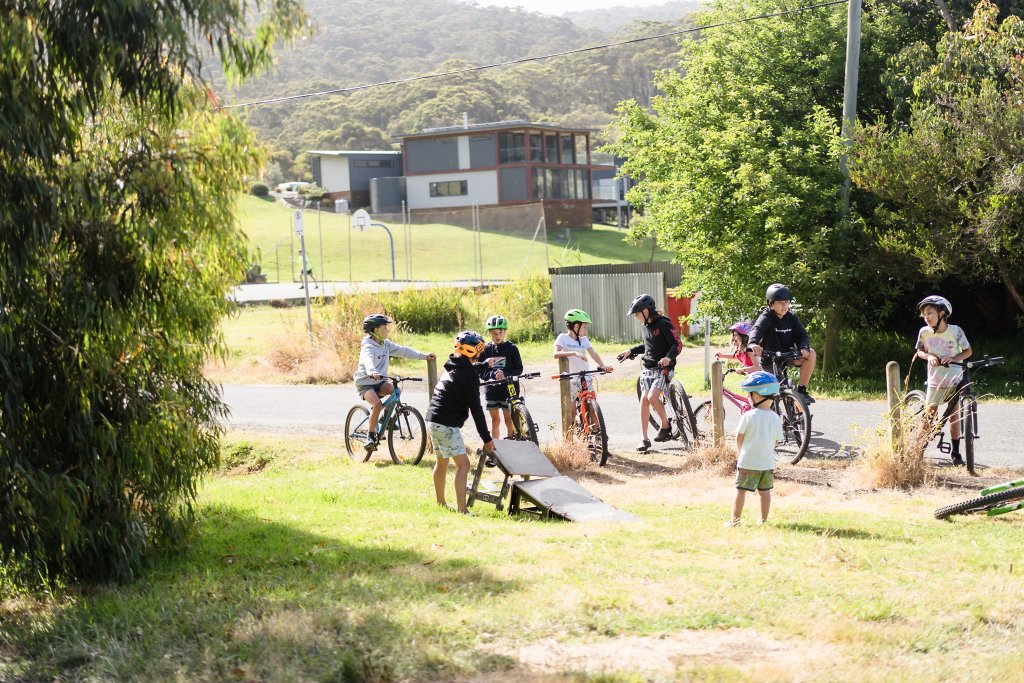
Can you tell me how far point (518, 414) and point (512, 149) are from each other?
61.8m

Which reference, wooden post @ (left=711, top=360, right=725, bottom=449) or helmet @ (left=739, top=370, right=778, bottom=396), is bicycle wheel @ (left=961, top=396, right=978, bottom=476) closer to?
wooden post @ (left=711, top=360, right=725, bottom=449)

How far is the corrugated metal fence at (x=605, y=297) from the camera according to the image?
87.7ft

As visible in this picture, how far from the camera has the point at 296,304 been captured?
40.5 metres

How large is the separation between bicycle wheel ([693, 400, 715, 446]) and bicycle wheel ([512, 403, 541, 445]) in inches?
72.6

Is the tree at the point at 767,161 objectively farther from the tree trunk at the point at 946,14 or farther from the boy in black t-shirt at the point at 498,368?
the boy in black t-shirt at the point at 498,368

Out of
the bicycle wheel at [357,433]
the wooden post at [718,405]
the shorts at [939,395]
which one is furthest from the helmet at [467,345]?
the shorts at [939,395]

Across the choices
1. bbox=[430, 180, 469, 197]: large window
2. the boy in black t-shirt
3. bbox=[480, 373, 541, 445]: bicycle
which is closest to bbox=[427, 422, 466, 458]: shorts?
bbox=[480, 373, 541, 445]: bicycle

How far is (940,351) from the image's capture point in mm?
10781

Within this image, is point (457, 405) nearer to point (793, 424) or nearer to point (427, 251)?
point (793, 424)

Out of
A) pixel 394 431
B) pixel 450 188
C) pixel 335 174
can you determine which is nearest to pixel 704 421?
pixel 394 431

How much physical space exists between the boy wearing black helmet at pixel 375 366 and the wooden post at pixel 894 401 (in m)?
4.91

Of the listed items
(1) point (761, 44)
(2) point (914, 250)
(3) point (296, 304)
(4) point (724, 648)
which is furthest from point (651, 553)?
(3) point (296, 304)

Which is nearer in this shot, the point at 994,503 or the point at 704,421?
the point at 994,503

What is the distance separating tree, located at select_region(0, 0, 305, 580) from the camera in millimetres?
7258
